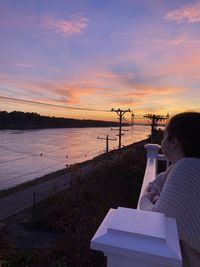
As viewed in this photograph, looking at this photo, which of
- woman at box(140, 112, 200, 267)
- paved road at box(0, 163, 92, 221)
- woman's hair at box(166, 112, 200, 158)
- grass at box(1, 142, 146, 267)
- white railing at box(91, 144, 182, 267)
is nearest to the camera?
white railing at box(91, 144, 182, 267)

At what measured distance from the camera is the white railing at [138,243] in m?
0.99

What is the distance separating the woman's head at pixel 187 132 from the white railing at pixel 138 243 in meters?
0.51

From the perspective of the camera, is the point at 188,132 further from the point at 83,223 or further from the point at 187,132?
the point at 83,223

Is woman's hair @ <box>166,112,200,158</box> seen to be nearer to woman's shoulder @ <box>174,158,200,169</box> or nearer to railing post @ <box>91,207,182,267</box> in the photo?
woman's shoulder @ <box>174,158,200,169</box>

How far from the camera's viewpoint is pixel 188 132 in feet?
5.12

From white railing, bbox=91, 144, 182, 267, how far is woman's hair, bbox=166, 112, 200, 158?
0.51 metres

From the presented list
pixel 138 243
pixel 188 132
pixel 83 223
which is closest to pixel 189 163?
pixel 188 132

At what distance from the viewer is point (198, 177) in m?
1.34

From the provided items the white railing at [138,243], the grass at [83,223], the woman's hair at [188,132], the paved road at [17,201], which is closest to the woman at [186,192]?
the woman's hair at [188,132]

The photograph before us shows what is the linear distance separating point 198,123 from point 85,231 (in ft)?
12.4

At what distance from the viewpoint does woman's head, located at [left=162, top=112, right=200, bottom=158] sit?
1.55m

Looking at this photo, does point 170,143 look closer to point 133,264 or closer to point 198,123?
point 198,123

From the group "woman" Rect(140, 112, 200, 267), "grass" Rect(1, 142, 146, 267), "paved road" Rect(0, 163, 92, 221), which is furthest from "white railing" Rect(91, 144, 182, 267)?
"paved road" Rect(0, 163, 92, 221)

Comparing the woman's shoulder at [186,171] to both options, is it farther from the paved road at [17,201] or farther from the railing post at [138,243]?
the paved road at [17,201]
